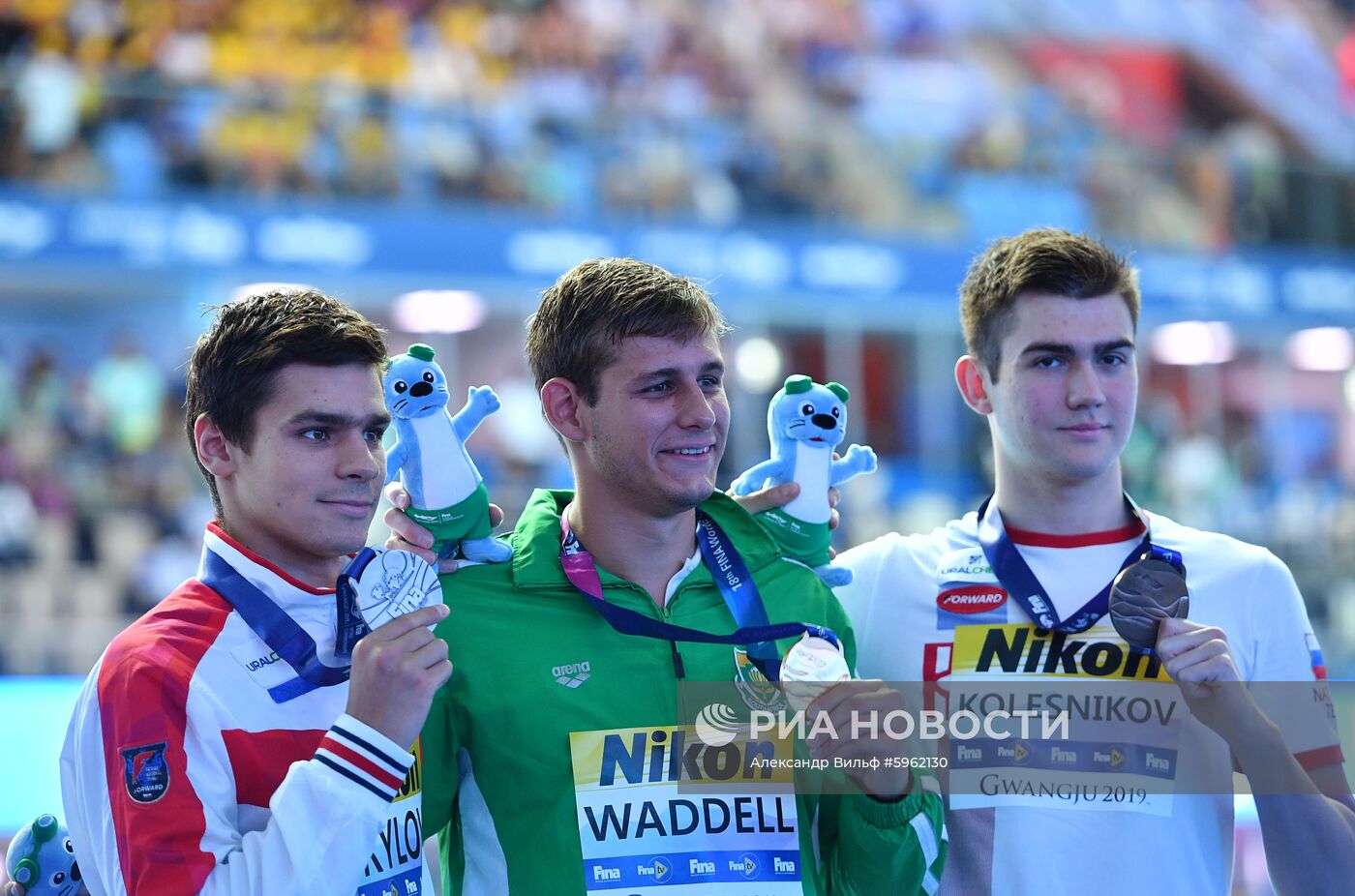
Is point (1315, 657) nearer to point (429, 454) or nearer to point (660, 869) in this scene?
point (660, 869)

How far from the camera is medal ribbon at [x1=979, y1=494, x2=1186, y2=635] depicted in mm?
2992

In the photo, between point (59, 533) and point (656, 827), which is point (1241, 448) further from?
point (656, 827)

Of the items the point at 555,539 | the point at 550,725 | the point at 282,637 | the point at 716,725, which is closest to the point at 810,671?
the point at 716,725

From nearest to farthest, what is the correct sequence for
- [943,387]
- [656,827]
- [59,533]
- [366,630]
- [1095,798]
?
1. [366,630]
2. [656,827]
3. [1095,798]
4. [59,533]
5. [943,387]

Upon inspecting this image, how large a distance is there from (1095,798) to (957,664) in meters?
0.38

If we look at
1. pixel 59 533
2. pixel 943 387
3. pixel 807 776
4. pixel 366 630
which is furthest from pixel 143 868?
pixel 943 387

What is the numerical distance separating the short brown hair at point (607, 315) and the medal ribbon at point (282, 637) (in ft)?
2.25

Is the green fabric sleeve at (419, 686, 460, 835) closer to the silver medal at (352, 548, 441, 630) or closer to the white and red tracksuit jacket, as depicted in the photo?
the white and red tracksuit jacket

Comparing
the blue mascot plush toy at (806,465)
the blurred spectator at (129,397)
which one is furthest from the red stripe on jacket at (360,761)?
the blurred spectator at (129,397)

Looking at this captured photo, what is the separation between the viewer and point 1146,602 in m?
2.75

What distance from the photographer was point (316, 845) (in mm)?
2262

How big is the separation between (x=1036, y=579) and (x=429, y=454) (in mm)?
1290

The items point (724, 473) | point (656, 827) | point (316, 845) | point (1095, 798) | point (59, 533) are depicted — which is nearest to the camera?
point (316, 845)

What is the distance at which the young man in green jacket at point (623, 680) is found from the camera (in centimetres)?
262
